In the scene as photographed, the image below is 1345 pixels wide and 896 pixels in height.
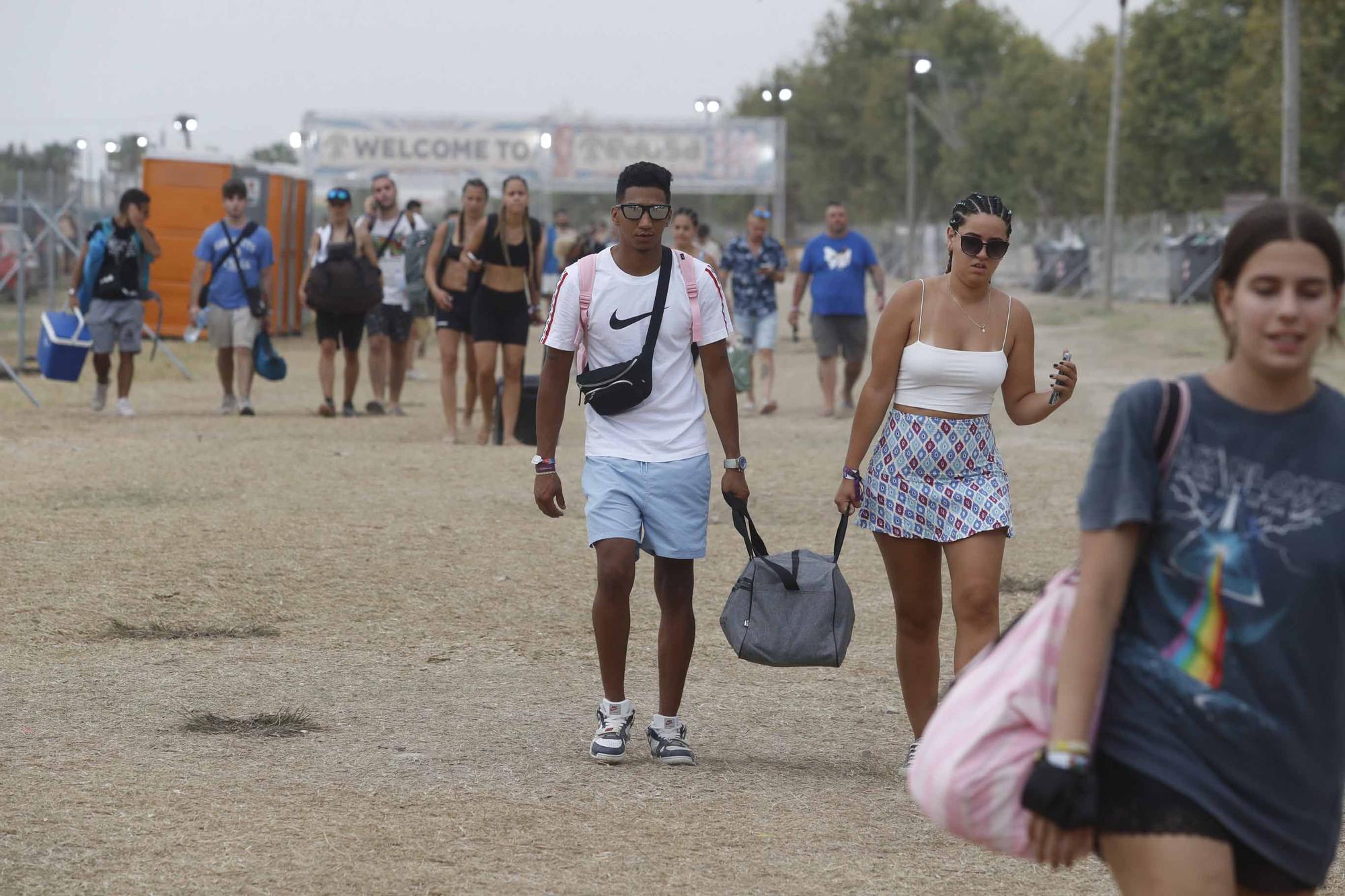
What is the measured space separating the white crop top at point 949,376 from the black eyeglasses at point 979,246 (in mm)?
269

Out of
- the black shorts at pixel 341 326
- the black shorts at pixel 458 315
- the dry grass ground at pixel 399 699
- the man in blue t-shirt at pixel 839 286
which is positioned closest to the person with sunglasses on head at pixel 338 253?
the black shorts at pixel 341 326

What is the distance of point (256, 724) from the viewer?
598 centimetres

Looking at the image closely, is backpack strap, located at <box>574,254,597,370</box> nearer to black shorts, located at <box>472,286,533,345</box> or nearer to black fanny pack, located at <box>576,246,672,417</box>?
black fanny pack, located at <box>576,246,672,417</box>

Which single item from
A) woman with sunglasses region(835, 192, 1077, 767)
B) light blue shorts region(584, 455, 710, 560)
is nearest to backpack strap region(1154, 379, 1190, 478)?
woman with sunglasses region(835, 192, 1077, 767)

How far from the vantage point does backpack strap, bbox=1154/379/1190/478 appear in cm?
269

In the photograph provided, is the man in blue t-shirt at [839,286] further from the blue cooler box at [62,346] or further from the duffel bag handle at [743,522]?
the duffel bag handle at [743,522]

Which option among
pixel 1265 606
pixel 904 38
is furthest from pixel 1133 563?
pixel 904 38

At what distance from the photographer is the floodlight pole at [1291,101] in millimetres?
22125

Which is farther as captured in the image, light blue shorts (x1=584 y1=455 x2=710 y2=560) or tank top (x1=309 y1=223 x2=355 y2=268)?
tank top (x1=309 y1=223 x2=355 y2=268)

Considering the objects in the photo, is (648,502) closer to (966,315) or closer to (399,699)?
(966,315)

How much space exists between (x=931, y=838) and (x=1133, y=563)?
7.64 ft

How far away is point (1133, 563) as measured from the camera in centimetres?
271

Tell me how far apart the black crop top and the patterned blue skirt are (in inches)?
285

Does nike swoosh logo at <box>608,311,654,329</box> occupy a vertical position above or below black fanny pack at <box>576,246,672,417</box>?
above
